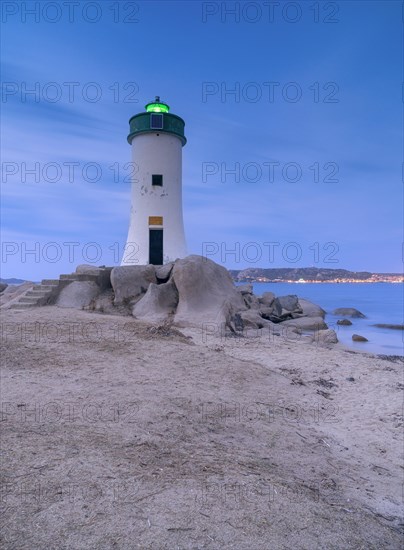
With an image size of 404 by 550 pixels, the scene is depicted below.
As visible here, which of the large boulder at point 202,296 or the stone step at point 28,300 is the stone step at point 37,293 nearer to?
the stone step at point 28,300

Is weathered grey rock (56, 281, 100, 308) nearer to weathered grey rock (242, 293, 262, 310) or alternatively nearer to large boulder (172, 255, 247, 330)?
large boulder (172, 255, 247, 330)

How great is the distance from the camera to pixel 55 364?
27.1 feet

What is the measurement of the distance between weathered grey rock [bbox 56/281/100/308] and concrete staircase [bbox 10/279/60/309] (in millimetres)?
441

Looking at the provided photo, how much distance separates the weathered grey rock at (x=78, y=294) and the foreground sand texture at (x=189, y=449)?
5038 mm

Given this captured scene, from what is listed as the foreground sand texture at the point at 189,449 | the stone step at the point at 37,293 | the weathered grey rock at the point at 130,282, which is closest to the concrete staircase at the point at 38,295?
the stone step at the point at 37,293

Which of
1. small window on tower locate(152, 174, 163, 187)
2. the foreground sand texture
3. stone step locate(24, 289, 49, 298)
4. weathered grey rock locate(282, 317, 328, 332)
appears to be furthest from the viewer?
small window on tower locate(152, 174, 163, 187)

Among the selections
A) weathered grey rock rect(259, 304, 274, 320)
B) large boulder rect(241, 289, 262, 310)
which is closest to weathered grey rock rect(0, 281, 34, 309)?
large boulder rect(241, 289, 262, 310)

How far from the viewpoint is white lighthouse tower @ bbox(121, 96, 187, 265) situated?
1975 centimetres

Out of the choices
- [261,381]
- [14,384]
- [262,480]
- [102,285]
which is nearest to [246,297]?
[102,285]

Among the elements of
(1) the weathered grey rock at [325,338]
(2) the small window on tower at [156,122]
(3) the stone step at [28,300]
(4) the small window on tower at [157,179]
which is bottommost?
(1) the weathered grey rock at [325,338]

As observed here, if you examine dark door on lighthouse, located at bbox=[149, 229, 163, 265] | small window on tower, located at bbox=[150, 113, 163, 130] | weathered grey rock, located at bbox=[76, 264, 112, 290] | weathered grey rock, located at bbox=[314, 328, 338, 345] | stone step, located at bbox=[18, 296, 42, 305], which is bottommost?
weathered grey rock, located at bbox=[314, 328, 338, 345]

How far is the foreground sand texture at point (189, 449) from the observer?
142 inches

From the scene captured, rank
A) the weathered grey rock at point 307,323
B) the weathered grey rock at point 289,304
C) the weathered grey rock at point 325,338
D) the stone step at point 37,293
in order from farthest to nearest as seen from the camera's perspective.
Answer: the weathered grey rock at point 289,304 < the weathered grey rock at point 307,323 < the stone step at point 37,293 < the weathered grey rock at point 325,338

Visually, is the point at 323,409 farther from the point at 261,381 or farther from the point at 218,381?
the point at 218,381
